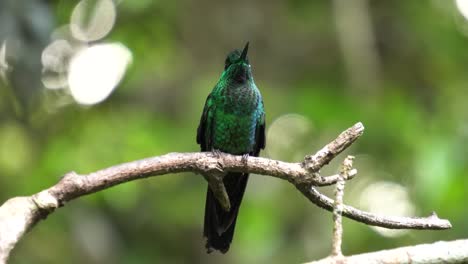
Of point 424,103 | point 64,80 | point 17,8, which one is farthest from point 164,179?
point 17,8

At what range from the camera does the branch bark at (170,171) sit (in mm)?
2631

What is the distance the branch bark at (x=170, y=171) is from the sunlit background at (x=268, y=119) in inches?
96.0

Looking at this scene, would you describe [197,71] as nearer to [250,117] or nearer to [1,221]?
[250,117]

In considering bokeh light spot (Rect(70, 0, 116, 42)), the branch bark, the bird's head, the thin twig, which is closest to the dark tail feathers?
the bird's head

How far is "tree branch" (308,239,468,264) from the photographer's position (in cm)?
253

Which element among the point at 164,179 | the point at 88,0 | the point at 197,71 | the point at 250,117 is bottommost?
the point at 250,117

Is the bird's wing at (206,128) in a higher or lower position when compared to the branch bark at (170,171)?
higher

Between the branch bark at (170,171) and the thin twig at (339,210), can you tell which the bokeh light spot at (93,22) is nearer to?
the branch bark at (170,171)

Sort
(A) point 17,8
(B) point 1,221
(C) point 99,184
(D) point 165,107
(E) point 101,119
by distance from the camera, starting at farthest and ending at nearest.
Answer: (D) point 165,107
(E) point 101,119
(A) point 17,8
(C) point 99,184
(B) point 1,221

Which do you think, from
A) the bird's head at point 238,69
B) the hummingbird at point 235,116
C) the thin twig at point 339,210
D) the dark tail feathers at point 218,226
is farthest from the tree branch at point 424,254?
the bird's head at point 238,69

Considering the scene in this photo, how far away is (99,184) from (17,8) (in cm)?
162

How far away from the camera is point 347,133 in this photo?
272 cm

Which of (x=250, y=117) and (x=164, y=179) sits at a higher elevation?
(x=164, y=179)

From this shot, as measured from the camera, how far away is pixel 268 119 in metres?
6.68
